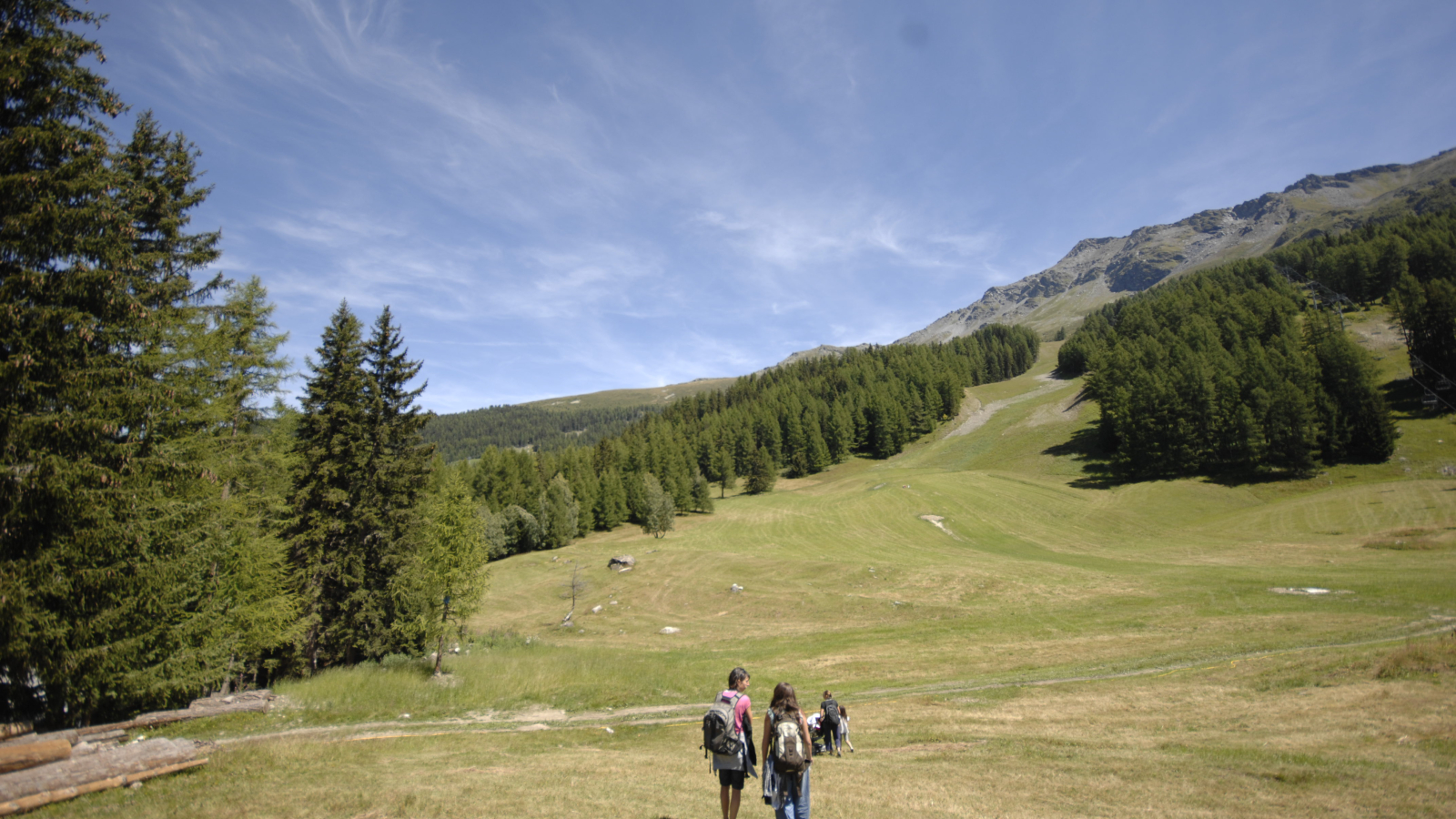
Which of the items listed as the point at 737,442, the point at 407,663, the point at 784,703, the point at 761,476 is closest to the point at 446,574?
the point at 407,663

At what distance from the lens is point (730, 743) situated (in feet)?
24.3

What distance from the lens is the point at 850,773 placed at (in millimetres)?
11609

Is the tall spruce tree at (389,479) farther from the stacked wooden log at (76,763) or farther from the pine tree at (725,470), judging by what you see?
the pine tree at (725,470)

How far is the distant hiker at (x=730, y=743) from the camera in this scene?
24.4ft

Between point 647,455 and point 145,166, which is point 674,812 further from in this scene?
point 647,455

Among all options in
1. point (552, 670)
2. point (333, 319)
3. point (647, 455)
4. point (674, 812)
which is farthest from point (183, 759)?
point (647, 455)

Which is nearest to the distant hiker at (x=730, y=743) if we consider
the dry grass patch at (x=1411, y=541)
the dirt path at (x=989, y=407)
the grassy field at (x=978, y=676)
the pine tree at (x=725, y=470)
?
the grassy field at (x=978, y=676)

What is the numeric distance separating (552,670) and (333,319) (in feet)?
62.4

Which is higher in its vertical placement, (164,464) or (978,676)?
(164,464)

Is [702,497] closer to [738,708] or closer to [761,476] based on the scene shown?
[761,476]

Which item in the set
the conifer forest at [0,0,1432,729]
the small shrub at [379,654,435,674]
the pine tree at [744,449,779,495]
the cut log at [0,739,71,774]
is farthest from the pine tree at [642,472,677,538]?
the cut log at [0,739,71,774]

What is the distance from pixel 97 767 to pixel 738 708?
11.8m

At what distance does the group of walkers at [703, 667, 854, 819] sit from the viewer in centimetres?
718

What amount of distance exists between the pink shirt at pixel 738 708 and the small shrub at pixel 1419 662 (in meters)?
19.4
